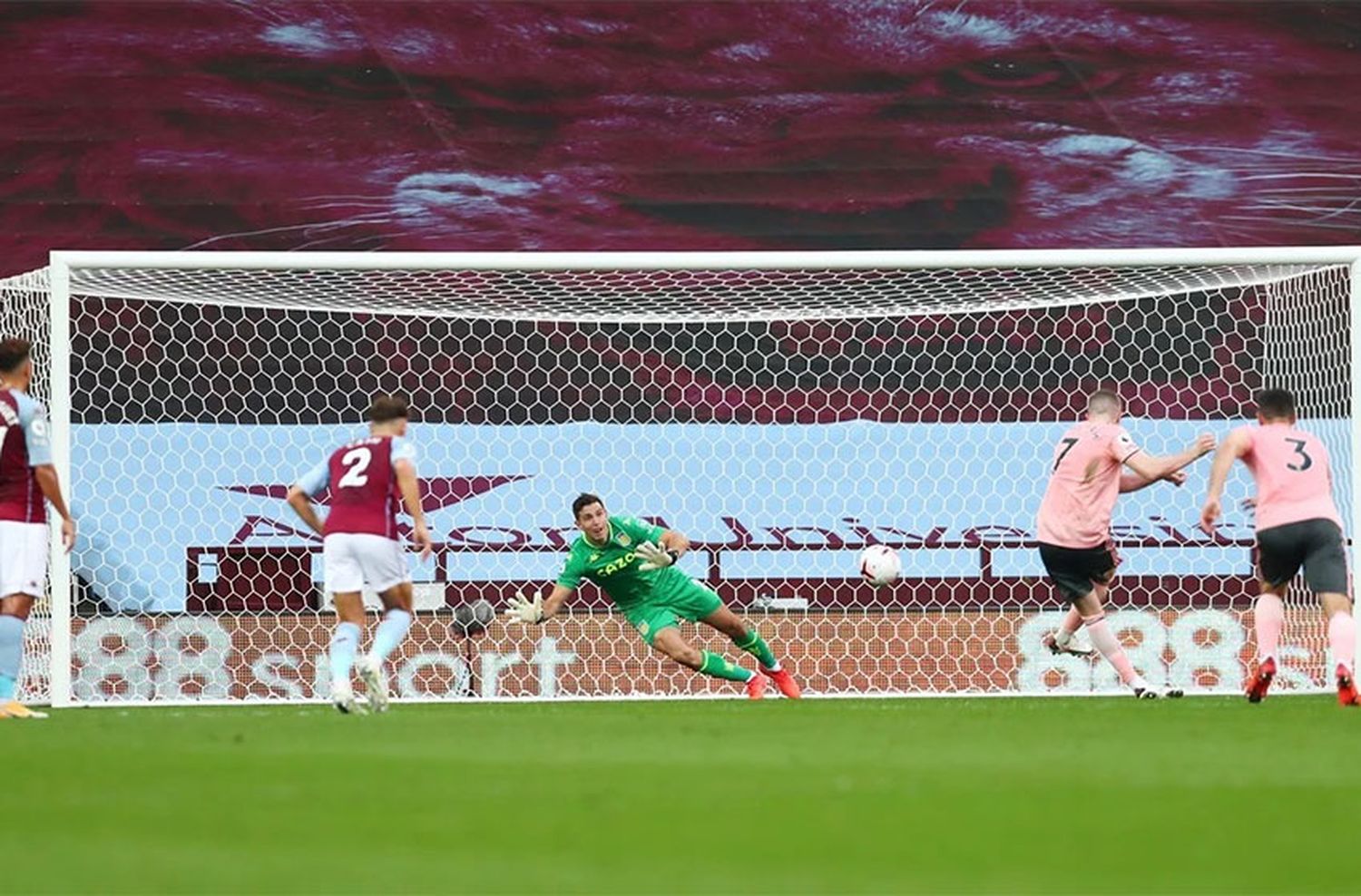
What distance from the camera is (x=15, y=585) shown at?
895 cm

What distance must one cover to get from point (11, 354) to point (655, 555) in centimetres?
344

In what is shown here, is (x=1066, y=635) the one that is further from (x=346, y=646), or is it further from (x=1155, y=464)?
(x=346, y=646)

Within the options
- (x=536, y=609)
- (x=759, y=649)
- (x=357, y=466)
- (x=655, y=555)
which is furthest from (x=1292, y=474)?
(x=357, y=466)

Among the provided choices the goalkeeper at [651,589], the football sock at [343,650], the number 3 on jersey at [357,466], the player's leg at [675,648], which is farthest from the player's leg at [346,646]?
the player's leg at [675,648]

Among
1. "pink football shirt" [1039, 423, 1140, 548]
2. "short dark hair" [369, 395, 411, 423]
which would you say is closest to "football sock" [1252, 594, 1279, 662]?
"pink football shirt" [1039, 423, 1140, 548]

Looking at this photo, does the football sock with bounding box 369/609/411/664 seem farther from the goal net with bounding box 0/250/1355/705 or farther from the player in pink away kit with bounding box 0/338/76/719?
the goal net with bounding box 0/250/1355/705

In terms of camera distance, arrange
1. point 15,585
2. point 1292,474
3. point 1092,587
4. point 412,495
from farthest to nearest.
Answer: point 1092,587 → point 1292,474 → point 412,495 → point 15,585

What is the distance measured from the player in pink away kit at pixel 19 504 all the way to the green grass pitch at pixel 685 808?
100cm

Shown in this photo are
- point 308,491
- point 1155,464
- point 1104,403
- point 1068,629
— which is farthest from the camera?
point 1068,629

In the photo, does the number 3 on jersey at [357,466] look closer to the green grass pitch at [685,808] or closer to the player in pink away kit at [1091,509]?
the green grass pitch at [685,808]

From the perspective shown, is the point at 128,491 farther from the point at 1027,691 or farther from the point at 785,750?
the point at 785,750

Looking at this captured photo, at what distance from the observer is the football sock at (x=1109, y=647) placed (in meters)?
10.6

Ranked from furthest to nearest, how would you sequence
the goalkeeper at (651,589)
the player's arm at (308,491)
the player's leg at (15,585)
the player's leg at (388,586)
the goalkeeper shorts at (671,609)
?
the goalkeeper shorts at (671,609), the goalkeeper at (651,589), the player's arm at (308,491), the player's leg at (388,586), the player's leg at (15,585)

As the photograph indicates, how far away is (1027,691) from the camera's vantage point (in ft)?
40.3
